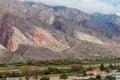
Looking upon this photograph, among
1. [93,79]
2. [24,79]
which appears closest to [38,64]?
[24,79]

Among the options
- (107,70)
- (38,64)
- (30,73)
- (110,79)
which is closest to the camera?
(110,79)

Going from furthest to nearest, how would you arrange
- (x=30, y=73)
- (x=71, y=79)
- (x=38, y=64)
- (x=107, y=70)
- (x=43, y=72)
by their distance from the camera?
(x=38, y=64) < (x=107, y=70) < (x=43, y=72) < (x=30, y=73) < (x=71, y=79)

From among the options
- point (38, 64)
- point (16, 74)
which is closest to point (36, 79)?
point (16, 74)

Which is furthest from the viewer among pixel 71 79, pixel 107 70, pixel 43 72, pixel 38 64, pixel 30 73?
pixel 38 64

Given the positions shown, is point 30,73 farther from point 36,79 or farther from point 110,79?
point 110,79

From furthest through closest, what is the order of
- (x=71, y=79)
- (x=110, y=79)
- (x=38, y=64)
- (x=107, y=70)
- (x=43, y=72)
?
(x=38, y=64), (x=107, y=70), (x=43, y=72), (x=71, y=79), (x=110, y=79)

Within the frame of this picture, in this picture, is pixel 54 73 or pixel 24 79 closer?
pixel 24 79

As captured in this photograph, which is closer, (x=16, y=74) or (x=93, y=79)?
(x=93, y=79)

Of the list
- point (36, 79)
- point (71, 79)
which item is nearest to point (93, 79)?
point (71, 79)

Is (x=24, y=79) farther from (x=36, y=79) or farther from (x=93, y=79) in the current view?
(x=93, y=79)
